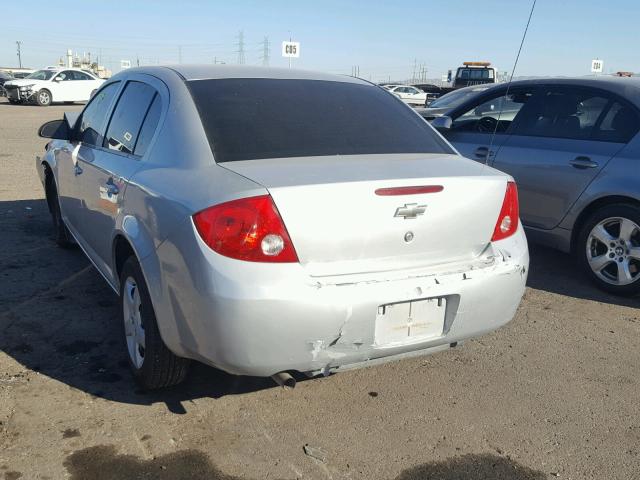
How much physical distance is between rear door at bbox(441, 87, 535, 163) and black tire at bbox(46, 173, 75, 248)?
3.61 m

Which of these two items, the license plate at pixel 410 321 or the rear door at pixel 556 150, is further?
the rear door at pixel 556 150

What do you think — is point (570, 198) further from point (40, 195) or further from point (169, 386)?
point (40, 195)

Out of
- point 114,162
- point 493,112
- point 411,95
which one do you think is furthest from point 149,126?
point 411,95

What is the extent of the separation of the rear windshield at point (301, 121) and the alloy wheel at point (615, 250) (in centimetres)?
206

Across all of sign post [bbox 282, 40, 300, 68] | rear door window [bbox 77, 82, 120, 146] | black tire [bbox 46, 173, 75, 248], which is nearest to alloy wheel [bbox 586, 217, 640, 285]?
rear door window [bbox 77, 82, 120, 146]

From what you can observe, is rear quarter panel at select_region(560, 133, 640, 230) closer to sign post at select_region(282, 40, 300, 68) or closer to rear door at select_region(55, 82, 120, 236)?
rear door at select_region(55, 82, 120, 236)

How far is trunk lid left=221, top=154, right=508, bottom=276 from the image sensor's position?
2.60 metres

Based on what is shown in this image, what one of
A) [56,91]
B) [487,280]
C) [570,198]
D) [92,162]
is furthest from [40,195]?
[56,91]

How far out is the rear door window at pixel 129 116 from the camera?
3.54 meters

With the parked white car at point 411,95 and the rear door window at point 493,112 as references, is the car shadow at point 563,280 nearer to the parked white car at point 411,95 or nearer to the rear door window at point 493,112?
the rear door window at point 493,112

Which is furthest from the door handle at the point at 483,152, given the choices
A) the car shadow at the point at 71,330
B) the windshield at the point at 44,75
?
the windshield at the point at 44,75

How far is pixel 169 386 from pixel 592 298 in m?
3.31

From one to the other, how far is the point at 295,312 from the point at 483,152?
12.5 feet

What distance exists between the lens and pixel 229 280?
8.16ft
